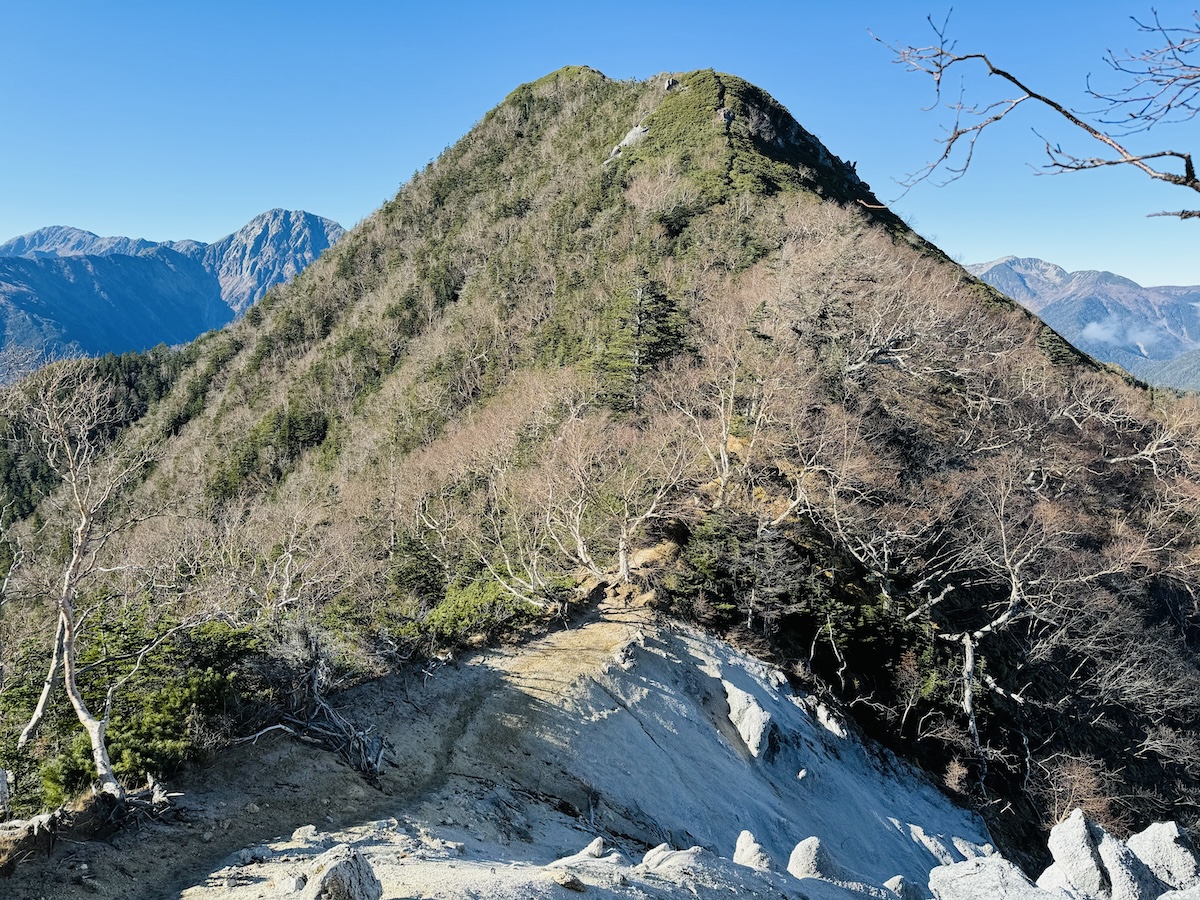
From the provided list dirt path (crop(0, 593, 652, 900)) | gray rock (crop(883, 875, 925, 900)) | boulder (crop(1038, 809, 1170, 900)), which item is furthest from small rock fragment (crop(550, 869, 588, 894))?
boulder (crop(1038, 809, 1170, 900))

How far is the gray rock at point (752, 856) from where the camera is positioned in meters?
11.7

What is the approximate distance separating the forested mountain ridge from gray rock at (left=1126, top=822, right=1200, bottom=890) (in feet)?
29.7

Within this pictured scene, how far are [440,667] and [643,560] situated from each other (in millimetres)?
9681

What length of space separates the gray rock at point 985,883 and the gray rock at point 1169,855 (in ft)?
11.5

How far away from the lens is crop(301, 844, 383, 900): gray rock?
684cm

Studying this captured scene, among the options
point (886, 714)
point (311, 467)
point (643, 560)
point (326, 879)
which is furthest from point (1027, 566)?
point (311, 467)

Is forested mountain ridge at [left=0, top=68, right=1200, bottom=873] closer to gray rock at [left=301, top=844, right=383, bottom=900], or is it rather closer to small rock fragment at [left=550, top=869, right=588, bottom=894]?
gray rock at [left=301, top=844, right=383, bottom=900]

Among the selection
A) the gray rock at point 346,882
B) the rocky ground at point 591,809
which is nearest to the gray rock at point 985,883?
the rocky ground at point 591,809

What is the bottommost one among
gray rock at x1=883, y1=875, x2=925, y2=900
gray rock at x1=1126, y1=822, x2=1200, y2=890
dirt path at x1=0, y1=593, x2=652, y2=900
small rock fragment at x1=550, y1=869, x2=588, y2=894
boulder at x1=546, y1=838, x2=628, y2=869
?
dirt path at x1=0, y1=593, x2=652, y2=900

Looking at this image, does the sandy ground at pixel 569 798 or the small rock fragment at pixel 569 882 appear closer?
the small rock fragment at pixel 569 882

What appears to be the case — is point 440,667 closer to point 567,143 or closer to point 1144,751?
point 1144,751

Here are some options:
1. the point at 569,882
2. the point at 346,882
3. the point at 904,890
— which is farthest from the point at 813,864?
the point at 346,882

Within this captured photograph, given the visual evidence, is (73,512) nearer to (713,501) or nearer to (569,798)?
(569,798)

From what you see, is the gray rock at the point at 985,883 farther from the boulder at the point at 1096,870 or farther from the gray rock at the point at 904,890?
the boulder at the point at 1096,870
